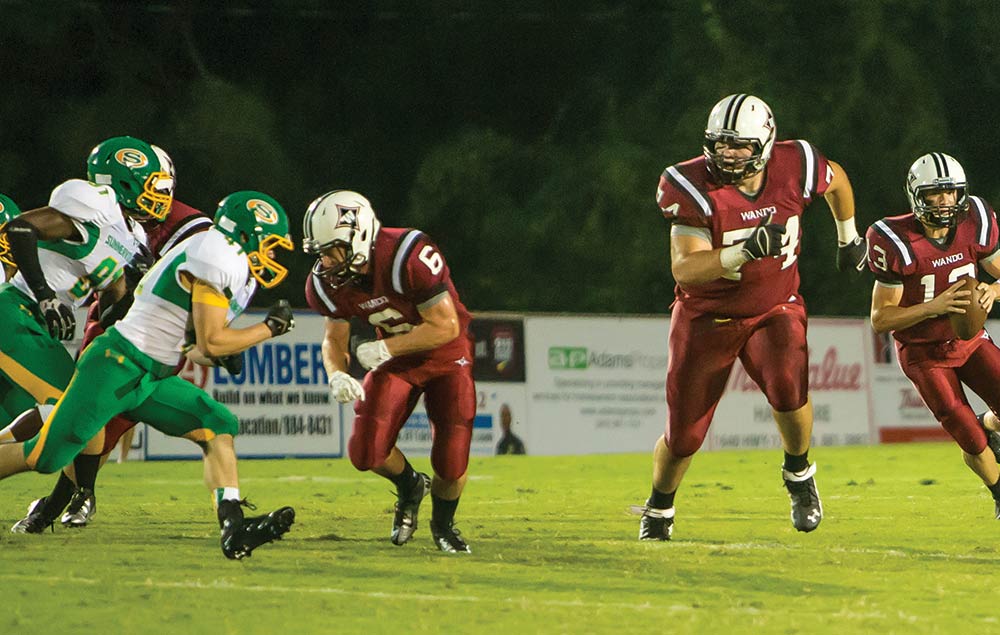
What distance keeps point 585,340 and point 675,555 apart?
10.5 meters

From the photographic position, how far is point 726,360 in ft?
24.4

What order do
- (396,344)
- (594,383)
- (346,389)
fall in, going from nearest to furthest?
1. (346,389)
2. (396,344)
3. (594,383)

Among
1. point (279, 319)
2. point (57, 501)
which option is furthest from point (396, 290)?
point (57, 501)

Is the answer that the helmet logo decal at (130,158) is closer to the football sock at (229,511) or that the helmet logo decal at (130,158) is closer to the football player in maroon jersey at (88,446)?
the football player in maroon jersey at (88,446)

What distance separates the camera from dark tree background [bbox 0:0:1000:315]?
24594mm

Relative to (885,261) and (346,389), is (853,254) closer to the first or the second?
(885,261)

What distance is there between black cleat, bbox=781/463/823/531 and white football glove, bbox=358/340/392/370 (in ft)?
6.54

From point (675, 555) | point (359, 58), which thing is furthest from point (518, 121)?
point (675, 555)

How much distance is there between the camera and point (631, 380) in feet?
57.9

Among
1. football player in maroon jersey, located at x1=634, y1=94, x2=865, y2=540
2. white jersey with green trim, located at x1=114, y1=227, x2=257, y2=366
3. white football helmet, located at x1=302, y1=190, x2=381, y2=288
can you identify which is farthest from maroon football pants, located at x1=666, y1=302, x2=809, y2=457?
white jersey with green trim, located at x1=114, y1=227, x2=257, y2=366

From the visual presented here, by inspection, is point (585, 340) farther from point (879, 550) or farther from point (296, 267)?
point (879, 550)

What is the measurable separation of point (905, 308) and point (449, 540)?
2.68 m

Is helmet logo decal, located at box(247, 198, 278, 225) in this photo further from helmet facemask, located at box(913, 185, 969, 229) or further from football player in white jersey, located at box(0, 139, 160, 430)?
helmet facemask, located at box(913, 185, 969, 229)

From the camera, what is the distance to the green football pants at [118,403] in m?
6.55
